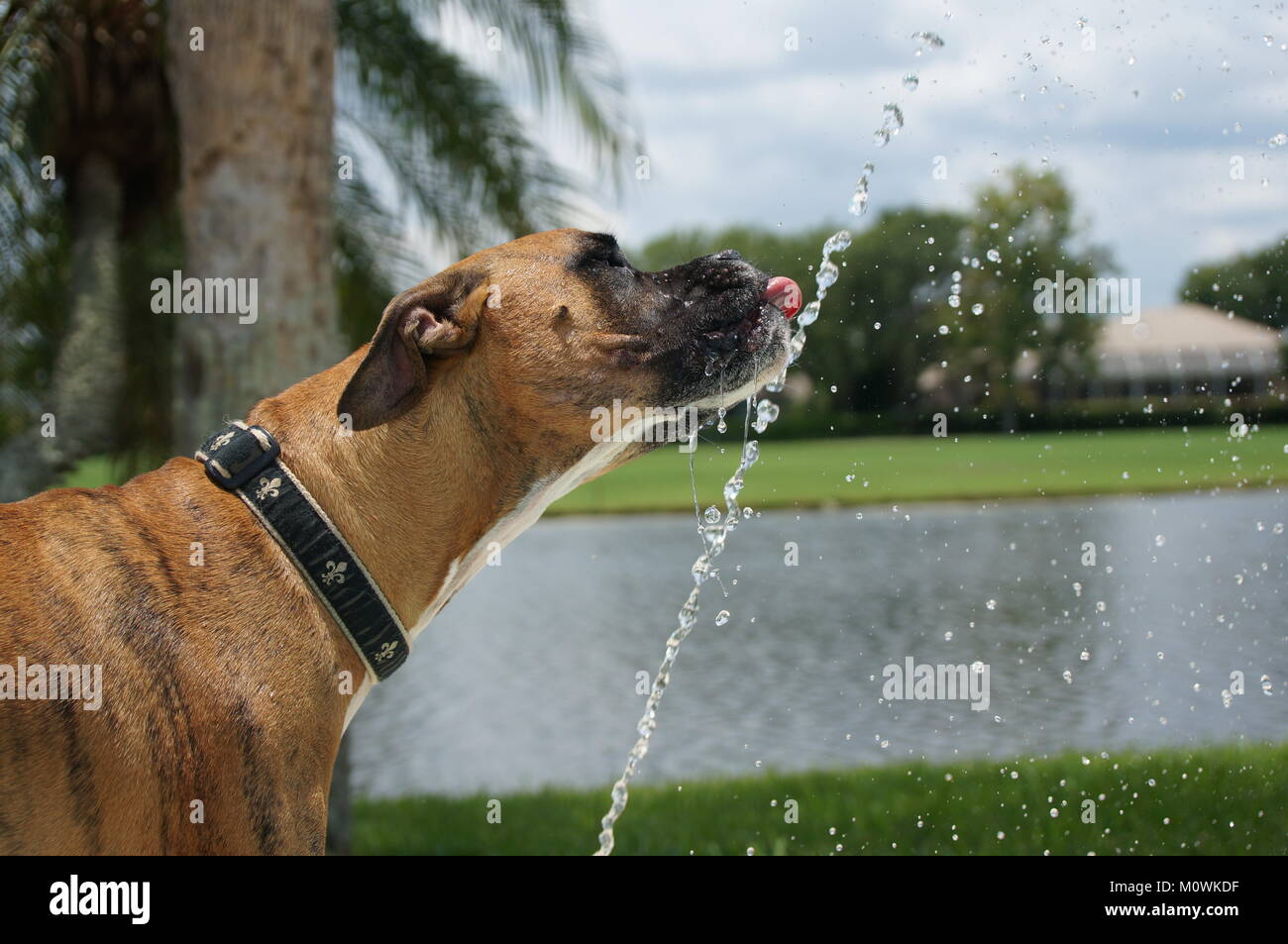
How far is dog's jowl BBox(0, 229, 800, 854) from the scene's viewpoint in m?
2.38

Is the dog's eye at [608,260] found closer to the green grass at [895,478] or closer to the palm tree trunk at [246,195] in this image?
the palm tree trunk at [246,195]

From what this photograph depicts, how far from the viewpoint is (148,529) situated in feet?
8.64

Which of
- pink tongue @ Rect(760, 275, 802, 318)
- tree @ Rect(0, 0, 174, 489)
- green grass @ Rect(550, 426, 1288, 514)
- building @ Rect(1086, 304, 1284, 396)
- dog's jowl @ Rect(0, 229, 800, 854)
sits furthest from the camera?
building @ Rect(1086, 304, 1284, 396)

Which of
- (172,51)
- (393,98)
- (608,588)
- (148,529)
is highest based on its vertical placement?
(393,98)

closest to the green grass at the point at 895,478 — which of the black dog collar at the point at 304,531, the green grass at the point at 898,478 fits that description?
the green grass at the point at 898,478

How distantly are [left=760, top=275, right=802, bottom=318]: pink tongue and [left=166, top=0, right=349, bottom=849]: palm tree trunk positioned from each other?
8.33ft

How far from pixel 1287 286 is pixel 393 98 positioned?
18.1ft

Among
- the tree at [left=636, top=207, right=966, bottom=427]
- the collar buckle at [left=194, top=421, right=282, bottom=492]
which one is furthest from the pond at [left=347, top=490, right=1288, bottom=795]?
the tree at [left=636, top=207, right=966, bottom=427]

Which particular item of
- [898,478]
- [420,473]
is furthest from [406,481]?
[898,478]

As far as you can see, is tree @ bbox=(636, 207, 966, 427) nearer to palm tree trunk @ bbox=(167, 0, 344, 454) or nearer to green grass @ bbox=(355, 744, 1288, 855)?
green grass @ bbox=(355, 744, 1288, 855)

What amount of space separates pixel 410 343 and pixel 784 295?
39.7 inches

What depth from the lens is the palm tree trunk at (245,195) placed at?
507 cm
